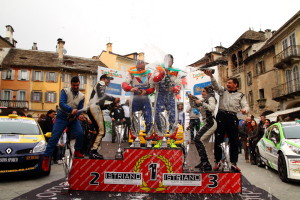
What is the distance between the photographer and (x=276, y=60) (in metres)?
31.0

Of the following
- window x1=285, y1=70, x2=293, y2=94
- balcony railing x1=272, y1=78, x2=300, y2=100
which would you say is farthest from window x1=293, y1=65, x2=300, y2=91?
window x1=285, y1=70, x2=293, y2=94

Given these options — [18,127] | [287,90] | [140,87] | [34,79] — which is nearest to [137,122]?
[140,87]

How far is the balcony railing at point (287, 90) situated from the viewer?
2729cm

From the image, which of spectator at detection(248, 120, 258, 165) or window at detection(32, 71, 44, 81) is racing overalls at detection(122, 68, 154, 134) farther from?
window at detection(32, 71, 44, 81)

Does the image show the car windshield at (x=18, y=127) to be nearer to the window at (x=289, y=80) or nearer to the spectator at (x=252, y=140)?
the spectator at (x=252, y=140)

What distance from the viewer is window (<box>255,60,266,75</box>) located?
34.5 metres

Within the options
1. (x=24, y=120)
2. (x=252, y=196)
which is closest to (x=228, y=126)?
(x=252, y=196)

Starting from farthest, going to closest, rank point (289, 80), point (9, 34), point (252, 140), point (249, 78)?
point (9, 34) < point (249, 78) < point (289, 80) < point (252, 140)

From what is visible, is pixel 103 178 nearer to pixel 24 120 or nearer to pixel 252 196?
pixel 252 196

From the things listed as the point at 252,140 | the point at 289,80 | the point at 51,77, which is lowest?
the point at 252,140

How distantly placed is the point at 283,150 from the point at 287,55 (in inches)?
971

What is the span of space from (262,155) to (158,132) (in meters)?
5.01

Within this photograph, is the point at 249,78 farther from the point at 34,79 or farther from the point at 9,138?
the point at 9,138

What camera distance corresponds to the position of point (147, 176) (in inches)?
199
